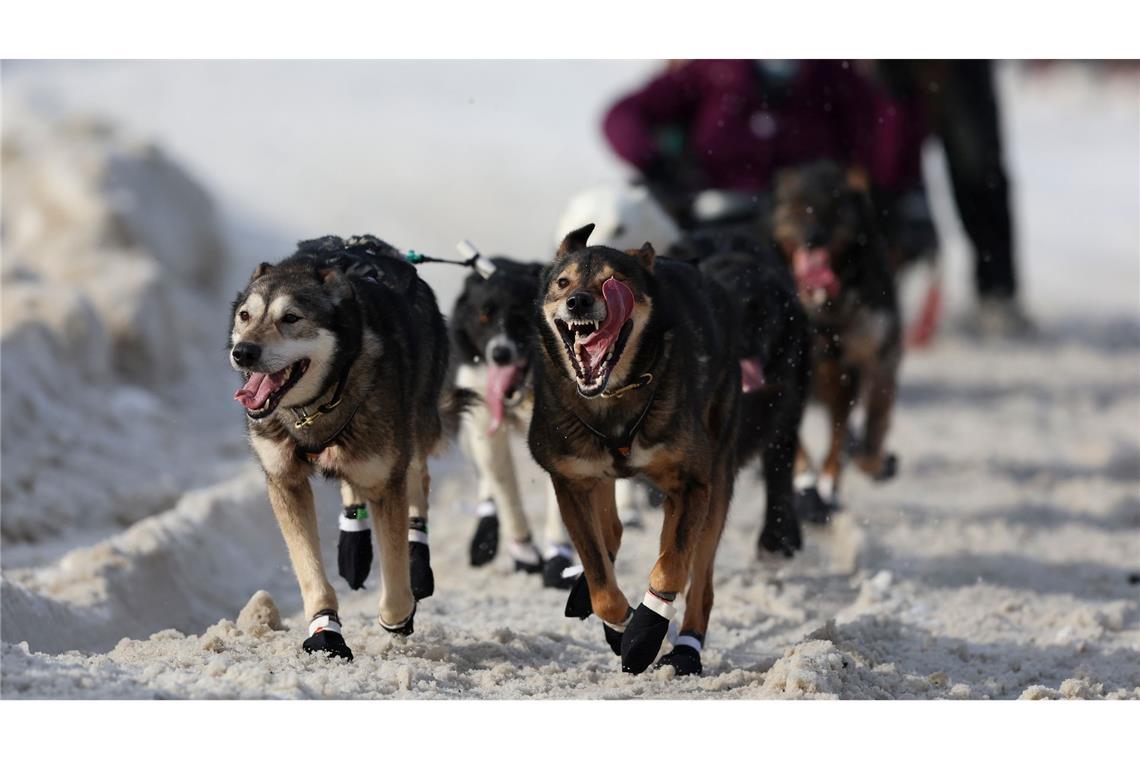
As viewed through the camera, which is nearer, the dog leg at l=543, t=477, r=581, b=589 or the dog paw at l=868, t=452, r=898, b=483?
the dog leg at l=543, t=477, r=581, b=589

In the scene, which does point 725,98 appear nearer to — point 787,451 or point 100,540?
point 787,451

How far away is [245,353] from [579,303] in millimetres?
855

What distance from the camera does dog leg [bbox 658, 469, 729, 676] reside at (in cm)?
502

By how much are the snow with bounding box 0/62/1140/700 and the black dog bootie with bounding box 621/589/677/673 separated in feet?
0.29

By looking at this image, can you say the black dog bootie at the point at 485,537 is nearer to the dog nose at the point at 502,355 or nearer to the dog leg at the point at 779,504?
the dog nose at the point at 502,355

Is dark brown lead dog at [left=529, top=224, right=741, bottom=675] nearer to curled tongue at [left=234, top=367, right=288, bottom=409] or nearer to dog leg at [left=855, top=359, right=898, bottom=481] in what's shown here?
curled tongue at [left=234, top=367, right=288, bottom=409]

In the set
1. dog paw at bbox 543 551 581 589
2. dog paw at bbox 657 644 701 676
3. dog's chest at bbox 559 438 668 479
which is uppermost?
dog's chest at bbox 559 438 668 479

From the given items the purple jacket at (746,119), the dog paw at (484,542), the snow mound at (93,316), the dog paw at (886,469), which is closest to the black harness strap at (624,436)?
the dog paw at (484,542)

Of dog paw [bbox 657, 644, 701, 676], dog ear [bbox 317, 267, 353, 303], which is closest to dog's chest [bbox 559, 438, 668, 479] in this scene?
dog paw [bbox 657, 644, 701, 676]

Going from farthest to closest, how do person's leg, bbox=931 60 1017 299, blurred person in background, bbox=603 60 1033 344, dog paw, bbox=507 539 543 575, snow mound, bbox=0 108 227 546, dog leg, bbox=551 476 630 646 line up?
1. person's leg, bbox=931 60 1017 299
2. blurred person in background, bbox=603 60 1033 344
3. snow mound, bbox=0 108 227 546
4. dog paw, bbox=507 539 543 575
5. dog leg, bbox=551 476 630 646

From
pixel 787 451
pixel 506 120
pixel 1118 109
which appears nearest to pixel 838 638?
pixel 787 451

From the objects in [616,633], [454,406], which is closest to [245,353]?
[616,633]

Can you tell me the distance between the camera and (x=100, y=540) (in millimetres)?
6984

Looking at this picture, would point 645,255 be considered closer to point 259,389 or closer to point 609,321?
point 609,321
